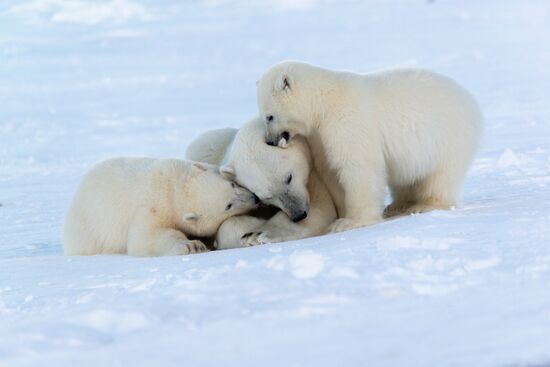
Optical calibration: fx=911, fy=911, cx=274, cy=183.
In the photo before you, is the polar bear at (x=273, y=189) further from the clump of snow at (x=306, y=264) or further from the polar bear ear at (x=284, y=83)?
the clump of snow at (x=306, y=264)

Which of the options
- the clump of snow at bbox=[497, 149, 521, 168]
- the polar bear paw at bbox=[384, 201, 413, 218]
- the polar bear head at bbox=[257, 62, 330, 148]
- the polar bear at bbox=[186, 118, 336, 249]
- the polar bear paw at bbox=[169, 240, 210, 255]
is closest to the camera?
the polar bear paw at bbox=[169, 240, 210, 255]

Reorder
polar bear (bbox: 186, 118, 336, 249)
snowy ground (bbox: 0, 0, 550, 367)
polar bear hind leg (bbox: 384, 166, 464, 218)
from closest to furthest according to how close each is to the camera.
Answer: snowy ground (bbox: 0, 0, 550, 367), polar bear (bbox: 186, 118, 336, 249), polar bear hind leg (bbox: 384, 166, 464, 218)

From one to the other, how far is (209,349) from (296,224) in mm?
2140

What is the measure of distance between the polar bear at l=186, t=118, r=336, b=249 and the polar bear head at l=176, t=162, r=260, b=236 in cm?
5

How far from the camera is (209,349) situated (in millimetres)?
2504

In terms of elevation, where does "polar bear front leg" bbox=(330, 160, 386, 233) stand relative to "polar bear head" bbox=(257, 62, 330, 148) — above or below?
below

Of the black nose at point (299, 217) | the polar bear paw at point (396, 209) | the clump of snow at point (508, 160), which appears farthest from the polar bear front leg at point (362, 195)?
the clump of snow at point (508, 160)

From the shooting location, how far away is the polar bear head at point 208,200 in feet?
15.3

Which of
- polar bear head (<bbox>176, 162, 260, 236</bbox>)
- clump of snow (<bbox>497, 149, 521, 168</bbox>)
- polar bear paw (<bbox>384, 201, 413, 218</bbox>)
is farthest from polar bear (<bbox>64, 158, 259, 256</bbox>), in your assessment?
clump of snow (<bbox>497, 149, 521, 168</bbox>)

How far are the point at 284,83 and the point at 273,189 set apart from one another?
1.85 ft

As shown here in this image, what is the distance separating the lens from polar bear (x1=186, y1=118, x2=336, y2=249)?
14.9ft

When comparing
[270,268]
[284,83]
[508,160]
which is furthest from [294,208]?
[508,160]

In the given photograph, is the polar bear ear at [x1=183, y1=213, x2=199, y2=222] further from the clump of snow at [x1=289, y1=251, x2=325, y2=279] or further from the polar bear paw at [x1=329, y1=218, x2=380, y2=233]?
the clump of snow at [x1=289, y1=251, x2=325, y2=279]

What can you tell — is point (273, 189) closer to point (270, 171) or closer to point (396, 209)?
point (270, 171)
